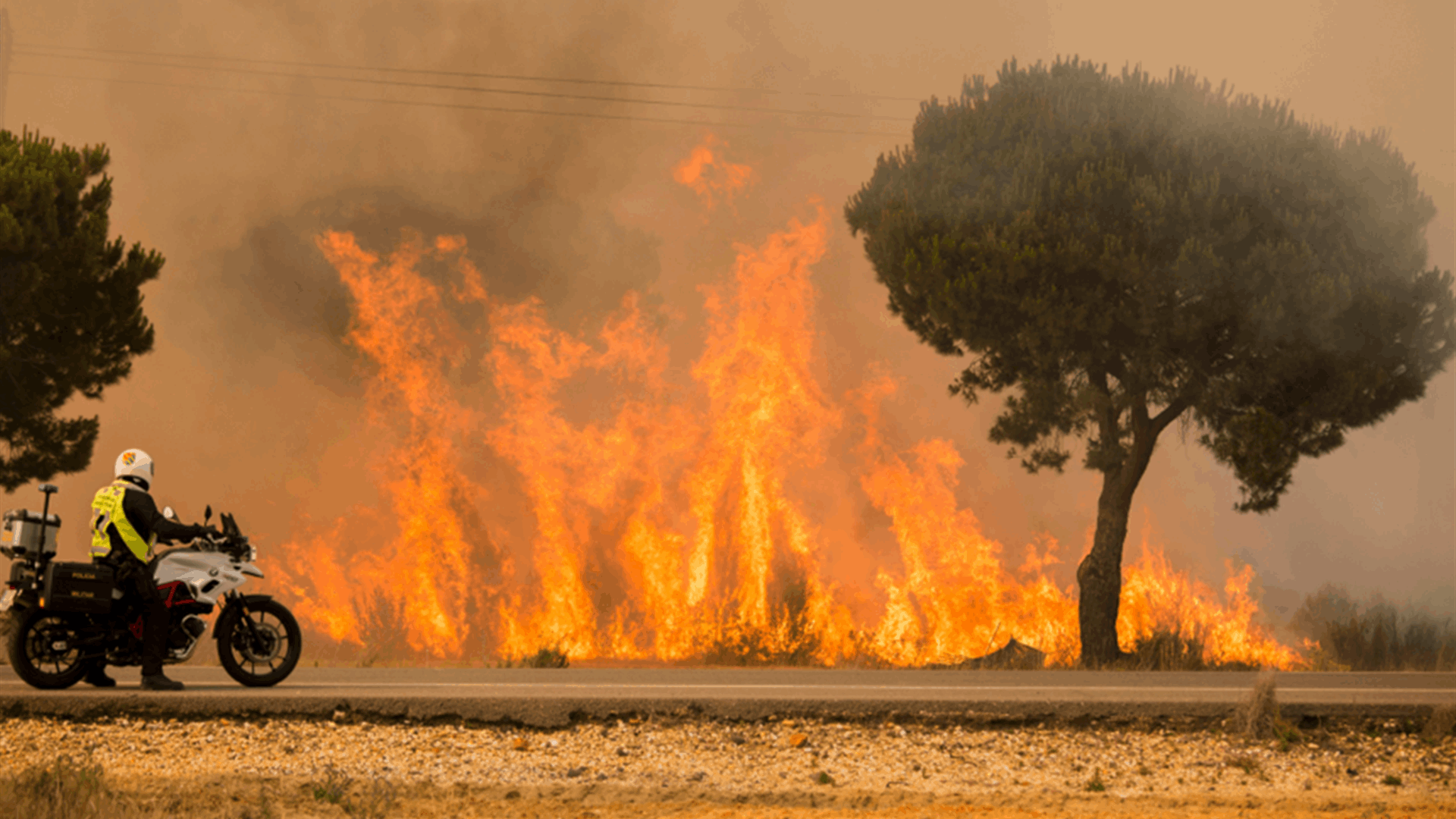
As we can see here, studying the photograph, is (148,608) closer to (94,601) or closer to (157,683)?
(94,601)

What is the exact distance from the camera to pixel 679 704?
9.57 meters

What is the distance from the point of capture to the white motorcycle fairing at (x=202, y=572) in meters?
9.85

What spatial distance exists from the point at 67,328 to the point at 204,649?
6797 millimetres

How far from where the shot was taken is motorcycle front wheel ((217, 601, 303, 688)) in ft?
33.8

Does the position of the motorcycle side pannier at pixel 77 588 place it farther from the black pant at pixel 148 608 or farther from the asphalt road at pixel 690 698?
the asphalt road at pixel 690 698

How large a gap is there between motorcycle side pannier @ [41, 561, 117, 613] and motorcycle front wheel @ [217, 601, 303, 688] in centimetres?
102

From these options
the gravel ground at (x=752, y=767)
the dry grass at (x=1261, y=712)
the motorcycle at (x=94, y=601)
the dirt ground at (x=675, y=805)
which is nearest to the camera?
the dirt ground at (x=675, y=805)

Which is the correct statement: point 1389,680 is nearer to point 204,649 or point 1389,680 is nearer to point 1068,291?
point 1068,291

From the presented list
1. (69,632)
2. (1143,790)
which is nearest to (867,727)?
(1143,790)

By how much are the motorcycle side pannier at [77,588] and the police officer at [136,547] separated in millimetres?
116

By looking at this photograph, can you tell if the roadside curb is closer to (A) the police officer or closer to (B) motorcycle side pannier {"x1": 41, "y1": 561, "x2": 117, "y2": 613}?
(A) the police officer

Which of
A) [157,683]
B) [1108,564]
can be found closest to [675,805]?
[157,683]

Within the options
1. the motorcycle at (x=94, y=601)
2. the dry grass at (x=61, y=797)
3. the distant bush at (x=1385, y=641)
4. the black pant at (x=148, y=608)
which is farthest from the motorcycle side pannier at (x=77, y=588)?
the distant bush at (x=1385, y=641)

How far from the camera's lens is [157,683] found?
9.73m
